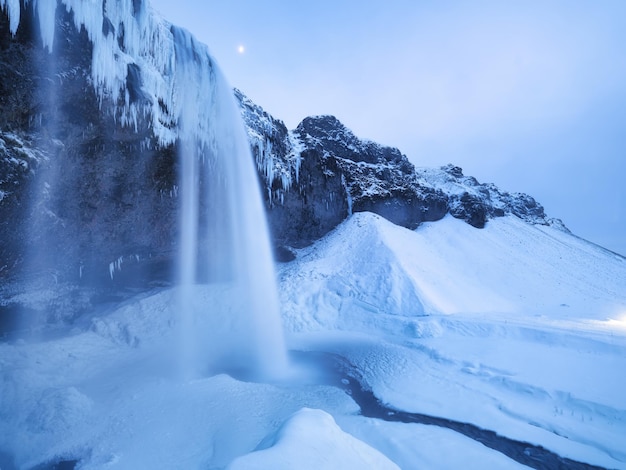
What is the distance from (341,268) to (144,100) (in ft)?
39.5

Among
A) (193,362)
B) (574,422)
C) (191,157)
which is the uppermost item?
(191,157)

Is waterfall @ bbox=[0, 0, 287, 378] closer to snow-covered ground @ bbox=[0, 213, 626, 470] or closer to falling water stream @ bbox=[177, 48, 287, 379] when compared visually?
falling water stream @ bbox=[177, 48, 287, 379]

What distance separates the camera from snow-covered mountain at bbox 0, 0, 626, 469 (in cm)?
526

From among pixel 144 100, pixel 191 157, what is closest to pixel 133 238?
pixel 191 157

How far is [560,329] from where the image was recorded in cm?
945

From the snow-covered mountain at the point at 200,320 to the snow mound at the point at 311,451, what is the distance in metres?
0.03

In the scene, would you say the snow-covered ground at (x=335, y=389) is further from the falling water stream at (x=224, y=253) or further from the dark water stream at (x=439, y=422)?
the falling water stream at (x=224, y=253)

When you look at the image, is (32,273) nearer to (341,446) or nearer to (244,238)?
(244,238)

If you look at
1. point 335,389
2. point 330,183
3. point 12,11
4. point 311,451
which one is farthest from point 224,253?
point 311,451

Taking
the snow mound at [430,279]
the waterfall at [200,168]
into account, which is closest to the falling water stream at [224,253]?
the waterfall at [200,168]

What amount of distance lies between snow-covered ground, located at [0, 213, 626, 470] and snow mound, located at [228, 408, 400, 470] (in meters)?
0.02

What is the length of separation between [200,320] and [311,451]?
37.6 ft

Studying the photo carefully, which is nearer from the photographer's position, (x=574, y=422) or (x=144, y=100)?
(x=574, y=422)

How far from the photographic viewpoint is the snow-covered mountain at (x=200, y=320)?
5.26 m
